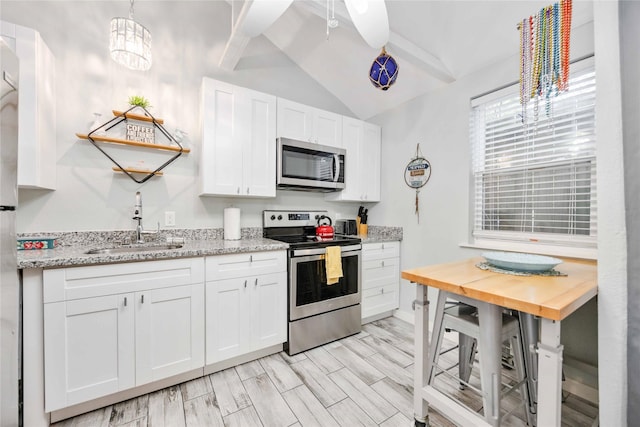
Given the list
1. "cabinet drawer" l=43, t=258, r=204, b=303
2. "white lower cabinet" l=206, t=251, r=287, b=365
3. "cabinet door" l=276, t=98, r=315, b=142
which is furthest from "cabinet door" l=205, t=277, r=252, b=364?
"cabinet door" l=276, t=98, r=315, b=142

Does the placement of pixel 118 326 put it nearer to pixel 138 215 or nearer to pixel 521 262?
pixel 138 215

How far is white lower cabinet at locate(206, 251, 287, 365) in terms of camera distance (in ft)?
6.16

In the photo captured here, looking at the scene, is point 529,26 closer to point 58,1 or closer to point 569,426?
point 569,426

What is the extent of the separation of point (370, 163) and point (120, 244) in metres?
2.63

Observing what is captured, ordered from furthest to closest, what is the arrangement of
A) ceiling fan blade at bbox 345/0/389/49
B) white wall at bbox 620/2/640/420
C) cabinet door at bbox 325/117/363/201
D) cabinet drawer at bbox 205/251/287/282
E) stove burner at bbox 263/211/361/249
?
cabinet door at bbox 325/117/363/201, stove burner at bbox 263/211/361/249, cabinet drawer at bbox 205/251/287/282, ceiling fan blade at bbox 345/0/389/49, white wall at bbox 620/2/640/420

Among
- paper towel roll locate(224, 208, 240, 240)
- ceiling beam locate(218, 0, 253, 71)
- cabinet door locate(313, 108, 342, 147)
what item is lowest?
paper towel roll locate(224, 208, 240, 240)

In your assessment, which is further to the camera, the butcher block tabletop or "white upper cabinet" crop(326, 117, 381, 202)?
"white upper cabinet" crop(326, 117, 381, 202)

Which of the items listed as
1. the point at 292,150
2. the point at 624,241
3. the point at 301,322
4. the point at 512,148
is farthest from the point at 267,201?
the point at 624,241

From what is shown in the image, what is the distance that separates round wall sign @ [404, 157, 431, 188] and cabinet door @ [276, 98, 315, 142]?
3.80ft

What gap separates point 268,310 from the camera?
2.10 metres

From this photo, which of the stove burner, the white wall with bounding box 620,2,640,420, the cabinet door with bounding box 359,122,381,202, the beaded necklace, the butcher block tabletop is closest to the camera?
the butcher block tabletop

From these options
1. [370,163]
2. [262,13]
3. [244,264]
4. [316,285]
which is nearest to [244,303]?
[244,264]

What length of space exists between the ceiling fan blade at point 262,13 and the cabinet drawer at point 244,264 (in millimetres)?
1462

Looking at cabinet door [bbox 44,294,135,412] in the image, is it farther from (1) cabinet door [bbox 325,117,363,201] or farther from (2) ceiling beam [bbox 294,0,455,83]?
(2) ceiling beam [bbox 294,0,455,83]
